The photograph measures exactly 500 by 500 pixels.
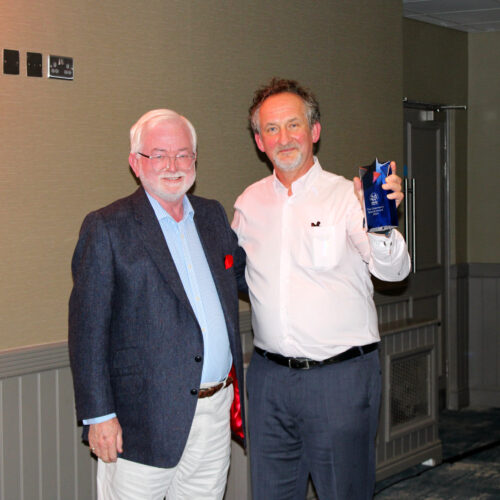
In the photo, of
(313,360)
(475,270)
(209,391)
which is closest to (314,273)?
(313,360)

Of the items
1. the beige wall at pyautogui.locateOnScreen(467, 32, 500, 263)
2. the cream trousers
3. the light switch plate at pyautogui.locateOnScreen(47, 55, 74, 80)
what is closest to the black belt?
the cream trousers

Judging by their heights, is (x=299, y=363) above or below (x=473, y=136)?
below

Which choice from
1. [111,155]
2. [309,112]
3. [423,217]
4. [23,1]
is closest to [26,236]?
[111,155]

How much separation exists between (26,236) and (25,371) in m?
0.52

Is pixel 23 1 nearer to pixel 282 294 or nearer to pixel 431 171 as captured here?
pixel 282 294

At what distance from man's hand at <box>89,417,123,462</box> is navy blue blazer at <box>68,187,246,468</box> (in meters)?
0.04

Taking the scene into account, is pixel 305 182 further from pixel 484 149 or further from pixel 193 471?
pixel 484 149

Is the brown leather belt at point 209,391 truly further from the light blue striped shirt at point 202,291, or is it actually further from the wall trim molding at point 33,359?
the wall trim molding at point 33,359

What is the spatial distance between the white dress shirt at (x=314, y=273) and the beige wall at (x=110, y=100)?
0.84 meters

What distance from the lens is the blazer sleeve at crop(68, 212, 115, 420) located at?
7.29 feet

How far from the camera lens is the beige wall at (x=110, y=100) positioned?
290 centimetres

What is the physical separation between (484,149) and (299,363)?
436cm

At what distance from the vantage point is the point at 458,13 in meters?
5.70

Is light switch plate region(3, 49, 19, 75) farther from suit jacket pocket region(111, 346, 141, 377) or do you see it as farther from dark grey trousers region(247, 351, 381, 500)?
dark grey trousers region(247, 351, 381, 500)
